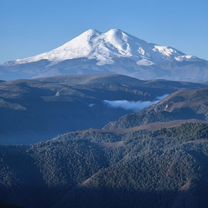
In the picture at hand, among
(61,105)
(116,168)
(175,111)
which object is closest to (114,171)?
(116,168)

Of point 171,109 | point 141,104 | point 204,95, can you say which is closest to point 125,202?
point 171,109

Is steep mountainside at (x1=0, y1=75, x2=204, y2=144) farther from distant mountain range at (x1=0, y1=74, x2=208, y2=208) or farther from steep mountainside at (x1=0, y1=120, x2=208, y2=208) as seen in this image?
steep mountainside at (x1=0, y1=120, x2=208, y2=208)

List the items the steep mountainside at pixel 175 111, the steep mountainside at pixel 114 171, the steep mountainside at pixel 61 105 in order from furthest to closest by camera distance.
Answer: the steep mountainside at pixel 61 105, the steep mountainside at pixel 175 111, the steep mountainside at pixel 114 171

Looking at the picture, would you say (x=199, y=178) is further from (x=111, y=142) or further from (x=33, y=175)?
(x=111, y=142)

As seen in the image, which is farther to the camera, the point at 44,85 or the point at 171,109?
the point at 44,85

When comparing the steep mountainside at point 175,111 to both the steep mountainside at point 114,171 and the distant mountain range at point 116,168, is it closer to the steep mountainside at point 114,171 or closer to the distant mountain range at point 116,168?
the distant mountain range at point 116,168

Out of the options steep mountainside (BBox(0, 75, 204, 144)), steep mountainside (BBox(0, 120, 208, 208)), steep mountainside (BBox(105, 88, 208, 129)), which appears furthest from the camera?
steep mountainside (BBox(0, 75, 204, 144))

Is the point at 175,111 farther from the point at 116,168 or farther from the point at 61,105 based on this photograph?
the point at 116,168

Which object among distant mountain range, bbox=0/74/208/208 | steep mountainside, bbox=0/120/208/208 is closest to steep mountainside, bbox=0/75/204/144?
distant mountain range, bbox=0/74/208/208

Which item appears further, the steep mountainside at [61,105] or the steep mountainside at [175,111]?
the steep mountainside at [61,105]

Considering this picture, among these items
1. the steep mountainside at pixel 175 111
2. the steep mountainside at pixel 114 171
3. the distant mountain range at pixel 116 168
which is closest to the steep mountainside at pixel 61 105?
the distant mountain range at pixel 116 168

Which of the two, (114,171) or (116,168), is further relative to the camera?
(116,168)
